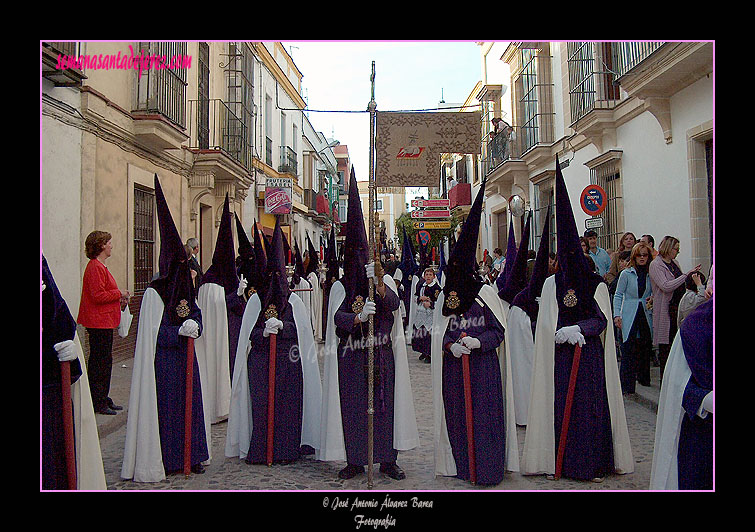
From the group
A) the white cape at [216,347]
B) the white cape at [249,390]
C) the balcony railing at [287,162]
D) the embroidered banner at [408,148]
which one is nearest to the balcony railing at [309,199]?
the balcony railing at [287,162]

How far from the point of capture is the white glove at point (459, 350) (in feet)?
14.7

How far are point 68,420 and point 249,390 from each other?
2.00 m

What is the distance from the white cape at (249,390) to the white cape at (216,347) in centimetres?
110

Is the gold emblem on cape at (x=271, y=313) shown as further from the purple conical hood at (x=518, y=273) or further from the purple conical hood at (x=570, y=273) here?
the purple conical hood at (x=570, y=273)

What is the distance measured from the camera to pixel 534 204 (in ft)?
57.3

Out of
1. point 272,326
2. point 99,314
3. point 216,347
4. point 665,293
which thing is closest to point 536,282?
point 272,326

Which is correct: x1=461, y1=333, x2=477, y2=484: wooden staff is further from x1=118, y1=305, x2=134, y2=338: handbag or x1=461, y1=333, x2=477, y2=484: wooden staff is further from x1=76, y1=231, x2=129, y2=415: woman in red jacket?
x1=76, y1=231, x2=129, y2=415: woman in red jacket

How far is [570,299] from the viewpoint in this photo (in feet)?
15.5

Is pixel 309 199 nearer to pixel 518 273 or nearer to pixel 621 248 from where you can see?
pixel 621 248

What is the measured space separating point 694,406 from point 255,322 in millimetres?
3537

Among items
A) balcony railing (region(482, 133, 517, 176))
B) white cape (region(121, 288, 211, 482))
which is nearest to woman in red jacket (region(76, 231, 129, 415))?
white cape (region(121, 288, 211, 482))

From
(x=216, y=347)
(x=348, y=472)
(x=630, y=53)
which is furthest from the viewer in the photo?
(x=630, y=53)
